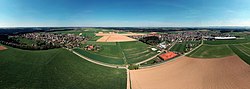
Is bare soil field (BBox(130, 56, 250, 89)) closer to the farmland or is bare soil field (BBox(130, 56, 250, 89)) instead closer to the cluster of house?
the farmland

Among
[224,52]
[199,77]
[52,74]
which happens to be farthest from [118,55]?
[224,52]

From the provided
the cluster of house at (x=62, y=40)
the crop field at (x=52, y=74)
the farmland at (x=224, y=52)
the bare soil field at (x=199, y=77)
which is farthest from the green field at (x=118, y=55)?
the farmland at (x=224, y=52)

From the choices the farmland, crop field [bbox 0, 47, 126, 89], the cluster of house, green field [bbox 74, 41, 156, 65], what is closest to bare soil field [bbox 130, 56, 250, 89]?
crop field [bbox 0, 47, 126, 89]

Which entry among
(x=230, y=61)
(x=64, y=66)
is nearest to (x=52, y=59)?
(x=64, y=66)

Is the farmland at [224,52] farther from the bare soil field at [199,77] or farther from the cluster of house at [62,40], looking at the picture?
the cluster of house at [62,40]

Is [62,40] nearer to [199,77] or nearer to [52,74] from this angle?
[52,74]
